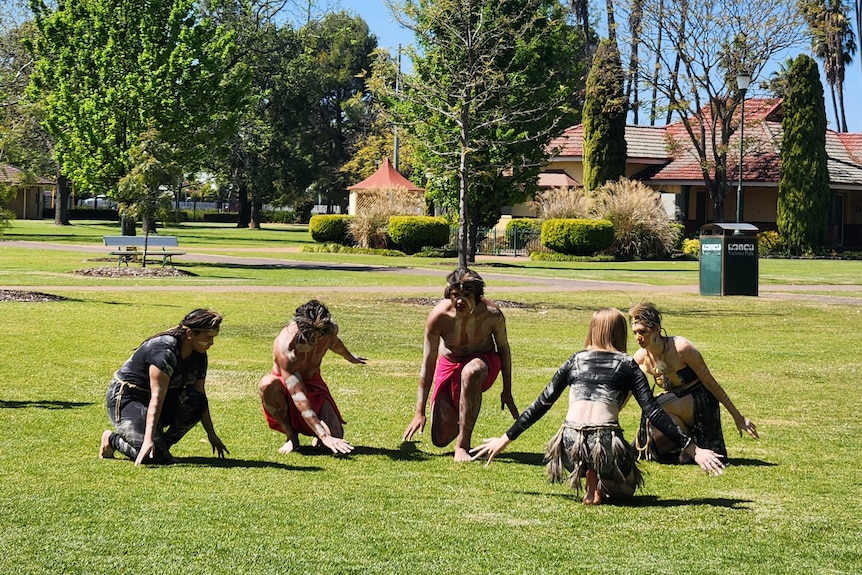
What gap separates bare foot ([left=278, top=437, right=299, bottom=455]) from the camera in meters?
8.62

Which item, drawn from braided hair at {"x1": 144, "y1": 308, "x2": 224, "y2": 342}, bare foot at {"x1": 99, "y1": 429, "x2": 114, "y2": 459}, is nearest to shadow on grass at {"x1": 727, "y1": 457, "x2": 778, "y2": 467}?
braided hair at {"x1": 144, "y1": 308, "x2": 224, "y2": 342}

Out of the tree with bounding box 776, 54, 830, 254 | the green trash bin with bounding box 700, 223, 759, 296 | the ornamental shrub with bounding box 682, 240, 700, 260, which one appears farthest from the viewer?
A: the tree with bounding box 776, 54, 830, 254

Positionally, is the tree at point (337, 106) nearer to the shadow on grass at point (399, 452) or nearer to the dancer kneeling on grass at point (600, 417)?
the shadow on grass at point (399, 452)

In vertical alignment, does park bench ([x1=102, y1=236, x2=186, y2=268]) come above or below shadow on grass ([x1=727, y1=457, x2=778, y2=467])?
above

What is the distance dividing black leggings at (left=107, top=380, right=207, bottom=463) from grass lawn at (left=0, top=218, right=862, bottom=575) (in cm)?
16

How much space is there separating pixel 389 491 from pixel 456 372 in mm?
1232

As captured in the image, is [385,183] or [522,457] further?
[385,183]

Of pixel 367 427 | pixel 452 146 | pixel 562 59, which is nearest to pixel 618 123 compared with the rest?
pixel 562 59

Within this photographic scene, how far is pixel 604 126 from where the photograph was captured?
5297 centimetres

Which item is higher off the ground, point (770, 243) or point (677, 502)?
point (770, 243)

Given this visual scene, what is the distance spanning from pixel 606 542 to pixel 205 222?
318ft

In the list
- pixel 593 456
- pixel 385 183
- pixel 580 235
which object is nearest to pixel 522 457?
pixel 593 456

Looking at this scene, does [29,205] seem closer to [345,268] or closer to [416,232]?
[416,232]

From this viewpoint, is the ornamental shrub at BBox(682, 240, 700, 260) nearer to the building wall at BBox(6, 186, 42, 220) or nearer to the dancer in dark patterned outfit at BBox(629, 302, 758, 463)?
the dancer in dark patterned outfit at BBox(629, 302, 758, 463)
